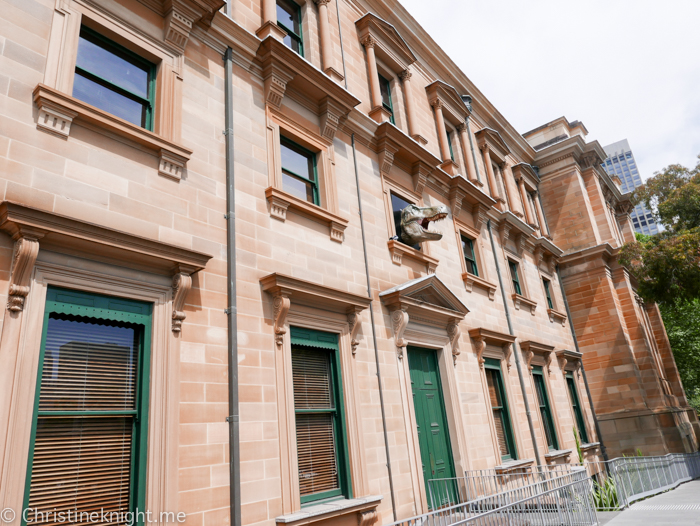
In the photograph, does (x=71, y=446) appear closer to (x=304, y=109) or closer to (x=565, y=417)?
(x=304, y=109)

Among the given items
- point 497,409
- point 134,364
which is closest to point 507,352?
point 497,409

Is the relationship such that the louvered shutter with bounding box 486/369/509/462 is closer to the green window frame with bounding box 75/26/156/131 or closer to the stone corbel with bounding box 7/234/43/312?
the green window frame with bounding box 75/26/156/131

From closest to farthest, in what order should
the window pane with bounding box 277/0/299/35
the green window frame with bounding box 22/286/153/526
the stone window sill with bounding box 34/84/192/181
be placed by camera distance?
1. the green window frame with bounding box 22/286/153/526
2. the stone window sill with bounding box 34/84/192/181
3. the window pane with bounding box 277/0/299/35

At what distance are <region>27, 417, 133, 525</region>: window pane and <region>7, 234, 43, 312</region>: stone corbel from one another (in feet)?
4.09

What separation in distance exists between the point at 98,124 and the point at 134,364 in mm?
3113

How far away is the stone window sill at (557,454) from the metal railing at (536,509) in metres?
4.56

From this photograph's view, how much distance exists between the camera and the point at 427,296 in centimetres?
1148

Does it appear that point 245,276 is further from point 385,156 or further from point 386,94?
point 386,94

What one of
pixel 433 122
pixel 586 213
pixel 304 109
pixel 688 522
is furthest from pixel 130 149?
pixel 586 213

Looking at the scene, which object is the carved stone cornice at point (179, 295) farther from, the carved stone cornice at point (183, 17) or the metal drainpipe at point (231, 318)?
the carved stone cornice at point (183, 17)

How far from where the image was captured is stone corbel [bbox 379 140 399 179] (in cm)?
1212

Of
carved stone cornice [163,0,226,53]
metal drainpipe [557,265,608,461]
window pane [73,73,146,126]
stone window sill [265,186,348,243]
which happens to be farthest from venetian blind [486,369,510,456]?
carved stone cornice [163,0,226,53]

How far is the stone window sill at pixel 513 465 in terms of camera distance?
461 inches

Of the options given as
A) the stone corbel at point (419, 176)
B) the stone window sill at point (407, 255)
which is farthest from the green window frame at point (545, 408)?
the stone corbel at point (419, 176)
